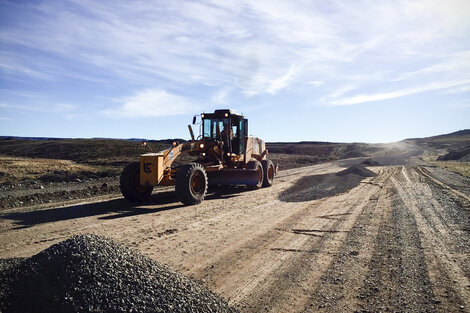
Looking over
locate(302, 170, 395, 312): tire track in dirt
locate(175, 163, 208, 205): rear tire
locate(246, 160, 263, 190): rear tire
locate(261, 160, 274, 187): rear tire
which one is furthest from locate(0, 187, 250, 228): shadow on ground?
locate(302, 170, 395, 312): tire track in dirt

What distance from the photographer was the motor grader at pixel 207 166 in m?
11.0

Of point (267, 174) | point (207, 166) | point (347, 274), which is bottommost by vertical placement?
point (347, 274)

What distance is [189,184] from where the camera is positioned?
436 inches

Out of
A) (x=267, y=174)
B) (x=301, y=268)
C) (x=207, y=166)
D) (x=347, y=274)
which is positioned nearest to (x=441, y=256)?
(x=347, y=274)

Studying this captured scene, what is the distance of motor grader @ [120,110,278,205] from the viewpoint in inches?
432

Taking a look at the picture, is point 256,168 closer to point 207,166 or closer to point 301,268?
point 207,166

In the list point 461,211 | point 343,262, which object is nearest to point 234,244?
point 343,262

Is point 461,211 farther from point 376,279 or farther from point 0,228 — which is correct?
point 0,228

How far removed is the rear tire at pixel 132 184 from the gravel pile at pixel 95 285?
6.40 m

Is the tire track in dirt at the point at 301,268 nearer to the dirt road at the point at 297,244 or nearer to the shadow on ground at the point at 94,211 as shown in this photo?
the dirt road at the point at 297,244

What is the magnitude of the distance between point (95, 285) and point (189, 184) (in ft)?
22.6

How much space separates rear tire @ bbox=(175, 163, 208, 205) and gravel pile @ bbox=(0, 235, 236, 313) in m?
5.92

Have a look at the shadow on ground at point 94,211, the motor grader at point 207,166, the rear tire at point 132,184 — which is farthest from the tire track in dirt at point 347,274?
the rear tire at point 132,184

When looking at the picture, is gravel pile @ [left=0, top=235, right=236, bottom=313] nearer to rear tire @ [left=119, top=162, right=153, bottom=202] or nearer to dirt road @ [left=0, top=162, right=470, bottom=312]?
dirt road @ [left=0, top=162, right=470, bottom=312]
